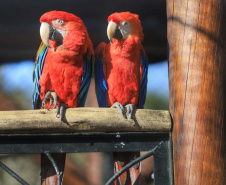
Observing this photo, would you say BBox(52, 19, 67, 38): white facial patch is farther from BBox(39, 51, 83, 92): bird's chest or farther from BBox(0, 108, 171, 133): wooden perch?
BBox(0, 108, 171, 133): wooden perch

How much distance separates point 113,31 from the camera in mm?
2055

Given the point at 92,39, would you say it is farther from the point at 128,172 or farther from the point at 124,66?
the point at 128,172

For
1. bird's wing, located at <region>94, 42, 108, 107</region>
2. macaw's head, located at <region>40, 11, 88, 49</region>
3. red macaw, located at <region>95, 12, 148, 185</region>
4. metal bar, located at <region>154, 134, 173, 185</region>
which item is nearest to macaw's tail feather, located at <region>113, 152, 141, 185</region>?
red macaw, located at <region>95, 12, 148, 185</region>

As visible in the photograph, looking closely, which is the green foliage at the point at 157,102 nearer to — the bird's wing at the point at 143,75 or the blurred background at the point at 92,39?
the blurred background at the point at 92,39

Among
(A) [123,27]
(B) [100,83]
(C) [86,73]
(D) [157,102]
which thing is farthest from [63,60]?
(D) [157,102]

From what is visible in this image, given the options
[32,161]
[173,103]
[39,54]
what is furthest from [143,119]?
[32,161]

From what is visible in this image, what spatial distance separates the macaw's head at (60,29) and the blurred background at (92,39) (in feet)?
1.92

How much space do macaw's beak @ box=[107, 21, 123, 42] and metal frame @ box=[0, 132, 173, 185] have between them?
86cm

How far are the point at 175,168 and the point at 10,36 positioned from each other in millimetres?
1743

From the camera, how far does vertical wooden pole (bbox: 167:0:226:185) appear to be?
134cm

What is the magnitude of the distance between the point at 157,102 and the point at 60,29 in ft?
3.59

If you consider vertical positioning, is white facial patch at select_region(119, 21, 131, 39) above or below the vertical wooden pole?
above

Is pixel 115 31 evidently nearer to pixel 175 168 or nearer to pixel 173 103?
pixel 173 103

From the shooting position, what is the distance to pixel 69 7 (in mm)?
2635
